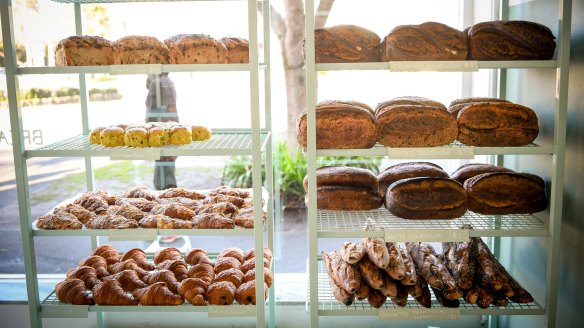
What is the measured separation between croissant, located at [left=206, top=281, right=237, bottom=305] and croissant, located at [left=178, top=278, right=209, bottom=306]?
0.04 metres

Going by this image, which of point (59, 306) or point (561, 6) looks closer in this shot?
point (561, 6)

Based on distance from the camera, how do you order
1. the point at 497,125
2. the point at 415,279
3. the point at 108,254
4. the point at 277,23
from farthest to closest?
the point at 277,23, the point at 108,254, the point at 415,279, the point at 497,125

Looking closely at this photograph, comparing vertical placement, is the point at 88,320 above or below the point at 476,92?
below

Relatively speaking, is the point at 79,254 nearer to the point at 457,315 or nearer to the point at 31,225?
the point at 31,225

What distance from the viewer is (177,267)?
2.89 metres

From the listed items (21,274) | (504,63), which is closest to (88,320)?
(21,274)

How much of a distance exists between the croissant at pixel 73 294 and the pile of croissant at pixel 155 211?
0.29m

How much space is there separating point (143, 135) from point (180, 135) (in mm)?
178

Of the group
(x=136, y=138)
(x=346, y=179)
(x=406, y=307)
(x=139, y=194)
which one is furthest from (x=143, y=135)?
(x=406, y=307)

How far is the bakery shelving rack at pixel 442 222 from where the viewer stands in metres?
2.41

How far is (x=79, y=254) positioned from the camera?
4449 mm

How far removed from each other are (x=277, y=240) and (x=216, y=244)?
0.79 meters

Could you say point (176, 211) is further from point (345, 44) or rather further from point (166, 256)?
point (345, 44)

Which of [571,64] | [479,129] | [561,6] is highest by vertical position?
[561,6]
